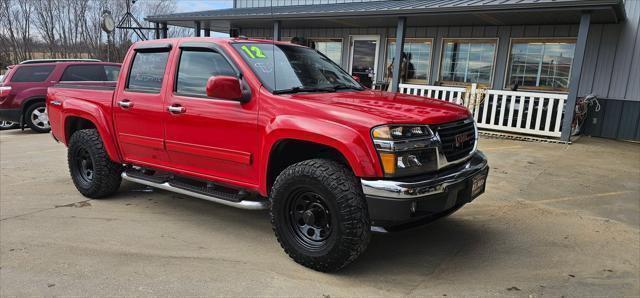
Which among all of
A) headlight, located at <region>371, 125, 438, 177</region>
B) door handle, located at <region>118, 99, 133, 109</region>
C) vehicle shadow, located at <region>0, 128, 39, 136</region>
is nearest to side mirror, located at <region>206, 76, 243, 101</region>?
headlight, located at <region>371, 125, 438, 177</region>

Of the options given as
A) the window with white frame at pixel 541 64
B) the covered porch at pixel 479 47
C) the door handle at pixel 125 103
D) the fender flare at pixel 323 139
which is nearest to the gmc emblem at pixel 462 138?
the fender flare at pixel 323 139

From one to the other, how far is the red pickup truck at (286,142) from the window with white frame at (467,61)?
8.78m

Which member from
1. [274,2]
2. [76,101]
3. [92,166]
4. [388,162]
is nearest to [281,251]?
[388,162]

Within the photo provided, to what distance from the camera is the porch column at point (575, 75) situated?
8852mm

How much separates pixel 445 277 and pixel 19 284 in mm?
3058

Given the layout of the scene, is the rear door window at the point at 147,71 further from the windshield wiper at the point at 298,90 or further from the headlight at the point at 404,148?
the headlight at the point at 404,148

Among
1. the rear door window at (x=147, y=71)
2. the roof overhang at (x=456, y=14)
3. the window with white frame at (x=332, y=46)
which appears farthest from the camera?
the window with white frame at (x=332, y=46)

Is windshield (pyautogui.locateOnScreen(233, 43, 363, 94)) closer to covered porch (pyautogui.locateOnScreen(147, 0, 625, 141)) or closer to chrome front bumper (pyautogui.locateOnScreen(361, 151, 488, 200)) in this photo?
chrome front bumper (pyautogui.locateOnScreen(361, 151, 488, 200))

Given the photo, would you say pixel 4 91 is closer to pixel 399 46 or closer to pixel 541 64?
pixel 399 46

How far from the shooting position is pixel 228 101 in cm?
381

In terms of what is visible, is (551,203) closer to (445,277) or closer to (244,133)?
(445,277)

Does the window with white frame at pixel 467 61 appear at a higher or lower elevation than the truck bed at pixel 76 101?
higher

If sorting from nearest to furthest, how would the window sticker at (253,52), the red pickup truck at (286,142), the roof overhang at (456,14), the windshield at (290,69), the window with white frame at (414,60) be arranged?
1. the red pickup truck at (286,142)
2. the windshield at (290,69)
3. the window sticker at (253,52)
4. the roof overhang at (456,14)
5. the window with white frame at (414,60)

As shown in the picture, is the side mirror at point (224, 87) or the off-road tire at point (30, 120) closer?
the side mirror at point (224, 87)
